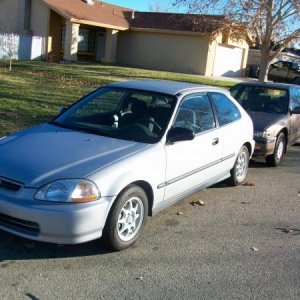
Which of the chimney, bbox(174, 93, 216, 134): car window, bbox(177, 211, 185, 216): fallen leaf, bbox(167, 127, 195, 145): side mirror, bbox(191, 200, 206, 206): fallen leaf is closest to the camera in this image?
bbox(167, 127, 195, 145): side mirror

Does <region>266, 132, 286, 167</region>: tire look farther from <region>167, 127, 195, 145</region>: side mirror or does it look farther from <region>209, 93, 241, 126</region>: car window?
<region>167, 127, 195, 145</region>: side mirror

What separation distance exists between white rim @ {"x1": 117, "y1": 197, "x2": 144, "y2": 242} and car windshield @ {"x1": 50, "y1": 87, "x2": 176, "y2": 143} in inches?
29.2

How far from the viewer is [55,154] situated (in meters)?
4.13

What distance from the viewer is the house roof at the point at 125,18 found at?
2413 cm

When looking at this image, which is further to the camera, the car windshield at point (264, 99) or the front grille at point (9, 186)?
the car windshield at point (264, 99)

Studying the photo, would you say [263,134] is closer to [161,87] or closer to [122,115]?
[161,87]

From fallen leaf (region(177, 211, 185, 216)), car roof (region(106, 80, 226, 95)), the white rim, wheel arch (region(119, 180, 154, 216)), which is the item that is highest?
car roof (region(106, 80, 226, 95))

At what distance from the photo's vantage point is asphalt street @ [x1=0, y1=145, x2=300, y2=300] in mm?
3479

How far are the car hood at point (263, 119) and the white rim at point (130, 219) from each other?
4.17 m

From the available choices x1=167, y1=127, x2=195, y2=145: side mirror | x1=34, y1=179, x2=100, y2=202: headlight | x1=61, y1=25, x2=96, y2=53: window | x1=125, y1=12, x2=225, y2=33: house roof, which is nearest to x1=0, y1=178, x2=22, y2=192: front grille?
x1=34, y1=179, x2=100, y2=202: headlight

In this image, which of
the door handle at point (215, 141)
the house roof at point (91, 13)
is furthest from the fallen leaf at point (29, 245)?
the house roof at point (91, 13)

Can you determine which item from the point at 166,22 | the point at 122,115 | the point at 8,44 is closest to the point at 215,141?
the point at 122,115

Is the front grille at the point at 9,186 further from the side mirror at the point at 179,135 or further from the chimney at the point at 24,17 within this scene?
the chimney at the point at 24,17

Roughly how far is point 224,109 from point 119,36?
2694 cm
